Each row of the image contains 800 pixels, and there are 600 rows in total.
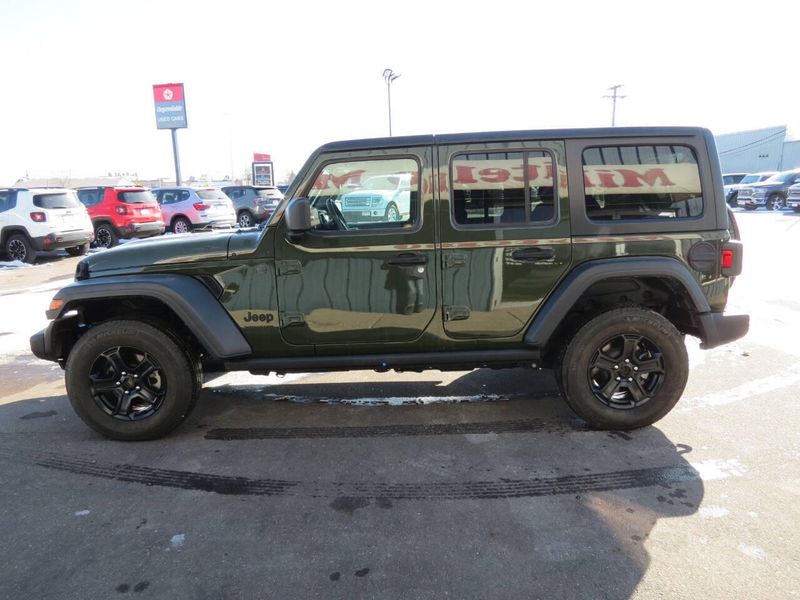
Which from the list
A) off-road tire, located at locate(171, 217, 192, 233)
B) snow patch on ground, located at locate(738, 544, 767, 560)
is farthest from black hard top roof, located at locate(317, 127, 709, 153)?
off-road tire, located at locate(171, 217, 192, 233)

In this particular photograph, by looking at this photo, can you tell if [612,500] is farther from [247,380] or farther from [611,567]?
[247,380]

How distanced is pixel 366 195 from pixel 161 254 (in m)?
1.41

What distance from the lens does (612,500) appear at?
114 inches

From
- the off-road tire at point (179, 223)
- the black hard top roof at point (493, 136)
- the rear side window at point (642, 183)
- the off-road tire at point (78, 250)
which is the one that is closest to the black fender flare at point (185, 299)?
the black hard top roof at point (493, 136)

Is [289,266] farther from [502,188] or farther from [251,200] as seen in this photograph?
[251,200]

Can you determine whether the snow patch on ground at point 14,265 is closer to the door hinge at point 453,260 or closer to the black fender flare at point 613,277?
the door hinge at point 453,260

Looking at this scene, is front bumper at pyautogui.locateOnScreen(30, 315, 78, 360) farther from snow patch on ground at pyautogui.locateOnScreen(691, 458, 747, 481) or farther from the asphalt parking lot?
snow patch on ground at pyautogui.locateOnScreen(691, 458, 747, 481)

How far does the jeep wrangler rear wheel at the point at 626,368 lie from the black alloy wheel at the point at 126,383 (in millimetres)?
2760

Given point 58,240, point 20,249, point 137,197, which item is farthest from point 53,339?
point 137,197

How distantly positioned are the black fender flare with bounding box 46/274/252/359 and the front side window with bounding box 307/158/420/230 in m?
0.87

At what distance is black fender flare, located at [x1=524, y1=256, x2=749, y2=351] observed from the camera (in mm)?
3469

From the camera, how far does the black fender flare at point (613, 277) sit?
3.47 metres

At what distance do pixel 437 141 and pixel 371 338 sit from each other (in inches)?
53.4

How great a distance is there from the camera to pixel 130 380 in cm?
367
